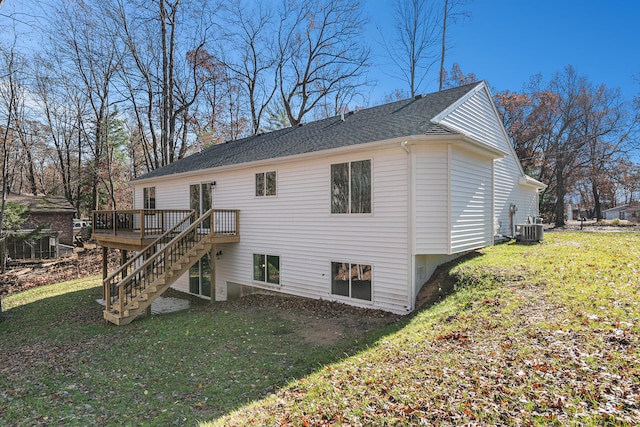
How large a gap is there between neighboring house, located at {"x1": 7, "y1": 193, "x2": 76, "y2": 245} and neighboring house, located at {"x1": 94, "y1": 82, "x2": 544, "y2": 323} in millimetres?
13132

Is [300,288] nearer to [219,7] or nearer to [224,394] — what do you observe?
[224,394]

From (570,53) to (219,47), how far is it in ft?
93.2

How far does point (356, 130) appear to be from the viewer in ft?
34.3

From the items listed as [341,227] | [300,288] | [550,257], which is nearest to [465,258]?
[550,257]

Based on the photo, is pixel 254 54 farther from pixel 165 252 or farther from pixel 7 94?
pixel 165 252

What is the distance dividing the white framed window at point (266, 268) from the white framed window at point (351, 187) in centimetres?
320

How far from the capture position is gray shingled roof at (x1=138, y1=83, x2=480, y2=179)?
900 centimetres

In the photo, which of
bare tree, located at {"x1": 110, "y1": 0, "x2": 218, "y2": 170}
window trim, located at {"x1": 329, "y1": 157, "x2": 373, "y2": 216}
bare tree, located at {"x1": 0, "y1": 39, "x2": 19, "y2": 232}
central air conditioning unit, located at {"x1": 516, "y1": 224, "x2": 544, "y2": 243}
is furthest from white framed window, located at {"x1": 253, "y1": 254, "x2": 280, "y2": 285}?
bare tree, located at {"x1": 110, "y1": 0, "x2": 218, "y2": 170}

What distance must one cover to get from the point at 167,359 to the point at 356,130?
26.4 feet

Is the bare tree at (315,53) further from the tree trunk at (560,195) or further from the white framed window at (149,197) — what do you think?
the tree trunk at (560,195)

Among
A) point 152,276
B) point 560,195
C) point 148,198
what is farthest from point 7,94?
point 560,195

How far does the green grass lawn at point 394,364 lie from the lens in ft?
12.1

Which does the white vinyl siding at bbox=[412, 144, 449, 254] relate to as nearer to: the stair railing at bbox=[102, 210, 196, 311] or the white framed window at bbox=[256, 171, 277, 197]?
the white framed window at bbox=[256, 171, 277, 197]

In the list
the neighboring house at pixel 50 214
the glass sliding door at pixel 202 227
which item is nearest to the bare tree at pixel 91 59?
the neighboring house at pixel 50 214
